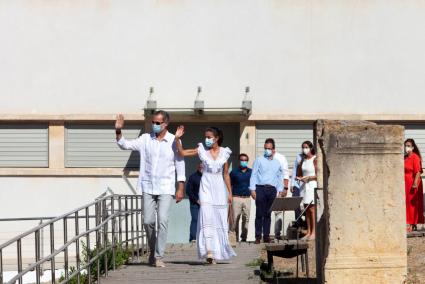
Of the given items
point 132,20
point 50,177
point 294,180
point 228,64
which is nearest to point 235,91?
point 228,64

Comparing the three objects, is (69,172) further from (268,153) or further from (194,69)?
(268,153)

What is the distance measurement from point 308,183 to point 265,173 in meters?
0.96

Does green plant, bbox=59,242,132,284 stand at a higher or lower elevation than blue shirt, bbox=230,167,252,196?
lower

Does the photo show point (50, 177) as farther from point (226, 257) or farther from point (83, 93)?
point (226, 257)

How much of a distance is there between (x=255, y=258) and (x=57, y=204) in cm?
1108

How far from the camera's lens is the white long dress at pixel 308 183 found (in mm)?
21375

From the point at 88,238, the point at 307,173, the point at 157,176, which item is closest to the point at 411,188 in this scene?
the point at 307,173

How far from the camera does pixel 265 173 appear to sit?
2209 centimetres

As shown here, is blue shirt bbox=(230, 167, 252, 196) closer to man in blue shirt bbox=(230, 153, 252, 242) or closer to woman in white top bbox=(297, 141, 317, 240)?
man in blue shirt bbox=(230, 153, 252, 242)

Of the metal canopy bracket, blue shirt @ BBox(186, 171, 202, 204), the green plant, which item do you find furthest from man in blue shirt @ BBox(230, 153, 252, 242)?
the green plant

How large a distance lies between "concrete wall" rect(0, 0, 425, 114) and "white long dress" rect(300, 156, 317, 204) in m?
6.41

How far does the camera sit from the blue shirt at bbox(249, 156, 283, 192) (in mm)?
22078

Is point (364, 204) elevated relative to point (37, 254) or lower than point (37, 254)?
elevated

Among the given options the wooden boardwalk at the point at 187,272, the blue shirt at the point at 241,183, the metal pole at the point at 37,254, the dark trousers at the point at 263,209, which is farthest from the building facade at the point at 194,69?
the metal pole at the point at 37,254
